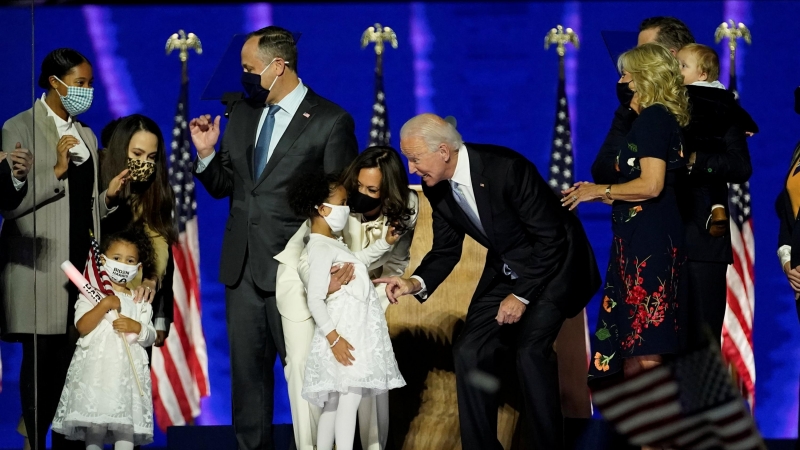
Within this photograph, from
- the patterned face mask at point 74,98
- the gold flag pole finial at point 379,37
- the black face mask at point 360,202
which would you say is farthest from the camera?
the gold flag pole finial at point 379,37

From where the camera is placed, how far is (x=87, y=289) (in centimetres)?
479

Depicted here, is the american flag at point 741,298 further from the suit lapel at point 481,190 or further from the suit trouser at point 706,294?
the suit lapel at point 481,190

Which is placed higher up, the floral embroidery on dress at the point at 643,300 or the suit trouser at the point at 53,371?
the floral embroidery on dress at the point at 643,300

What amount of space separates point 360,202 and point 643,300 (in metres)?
1.18

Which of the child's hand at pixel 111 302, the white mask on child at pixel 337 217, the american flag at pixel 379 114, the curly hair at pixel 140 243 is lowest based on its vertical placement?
the child's hand at pixel 111 302

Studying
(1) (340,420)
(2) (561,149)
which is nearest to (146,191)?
(1) (340,420)

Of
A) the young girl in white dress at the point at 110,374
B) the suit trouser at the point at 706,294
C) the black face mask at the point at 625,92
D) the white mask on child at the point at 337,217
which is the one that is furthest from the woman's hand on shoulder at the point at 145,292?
the suit trouser at the point at 706,294

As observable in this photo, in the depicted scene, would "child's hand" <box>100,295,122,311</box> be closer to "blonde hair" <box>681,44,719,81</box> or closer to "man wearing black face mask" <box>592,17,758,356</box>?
"man wearing black face mask" <box>592,17,758,356</box>

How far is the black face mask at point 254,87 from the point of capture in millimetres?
5164

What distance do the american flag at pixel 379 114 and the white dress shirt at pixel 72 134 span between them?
2.97m

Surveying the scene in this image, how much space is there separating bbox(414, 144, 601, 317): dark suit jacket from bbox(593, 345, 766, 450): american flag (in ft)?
1.46

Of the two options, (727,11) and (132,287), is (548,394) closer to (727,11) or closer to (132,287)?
(132,287)

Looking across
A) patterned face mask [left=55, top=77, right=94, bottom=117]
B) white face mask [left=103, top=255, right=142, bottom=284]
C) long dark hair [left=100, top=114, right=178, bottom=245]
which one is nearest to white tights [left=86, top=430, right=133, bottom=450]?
white face mask [left=103, top=255, right=142, bottom=284]

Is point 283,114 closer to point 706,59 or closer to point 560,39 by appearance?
point 706,59
